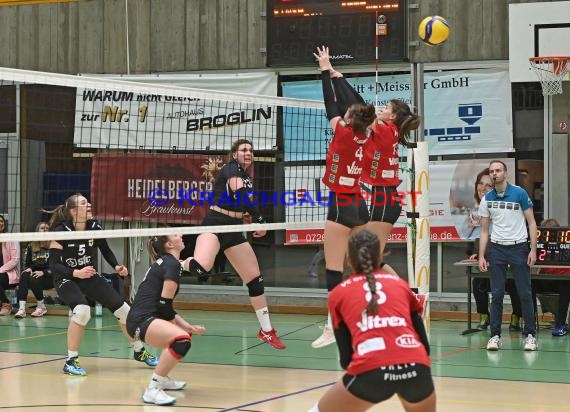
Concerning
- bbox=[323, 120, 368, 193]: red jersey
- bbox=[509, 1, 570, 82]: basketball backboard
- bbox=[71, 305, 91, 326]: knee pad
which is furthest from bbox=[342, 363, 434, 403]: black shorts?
bbox=[509, 1, 570, 82]: basketball backboard

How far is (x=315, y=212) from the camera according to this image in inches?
494

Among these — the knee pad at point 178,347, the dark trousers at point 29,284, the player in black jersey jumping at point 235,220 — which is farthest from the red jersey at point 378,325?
Result: the dark trousers at point 29,284

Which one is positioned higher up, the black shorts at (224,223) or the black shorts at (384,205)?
the black shorts at (384,205)

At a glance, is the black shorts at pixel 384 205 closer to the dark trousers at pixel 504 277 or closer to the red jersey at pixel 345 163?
the red jersey at pixel 345 163

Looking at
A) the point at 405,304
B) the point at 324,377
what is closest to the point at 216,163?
the point at 324,377

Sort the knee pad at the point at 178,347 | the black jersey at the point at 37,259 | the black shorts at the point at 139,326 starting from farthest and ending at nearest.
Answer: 1. the black jersey at the point at 37,259
2. the black shorts at the point at 139,326
3. the knee pad at the point at 178,347

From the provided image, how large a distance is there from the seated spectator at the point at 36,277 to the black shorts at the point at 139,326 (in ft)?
20.6

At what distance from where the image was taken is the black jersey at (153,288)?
847 centimetres

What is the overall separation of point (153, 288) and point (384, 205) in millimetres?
2193

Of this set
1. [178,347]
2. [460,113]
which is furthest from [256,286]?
[460,113]

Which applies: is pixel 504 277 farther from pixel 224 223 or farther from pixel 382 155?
pixel 224 223

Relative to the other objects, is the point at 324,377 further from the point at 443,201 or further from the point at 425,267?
the point at 443,201

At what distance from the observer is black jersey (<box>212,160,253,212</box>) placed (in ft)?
32.8

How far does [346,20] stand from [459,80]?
176 centimetres
